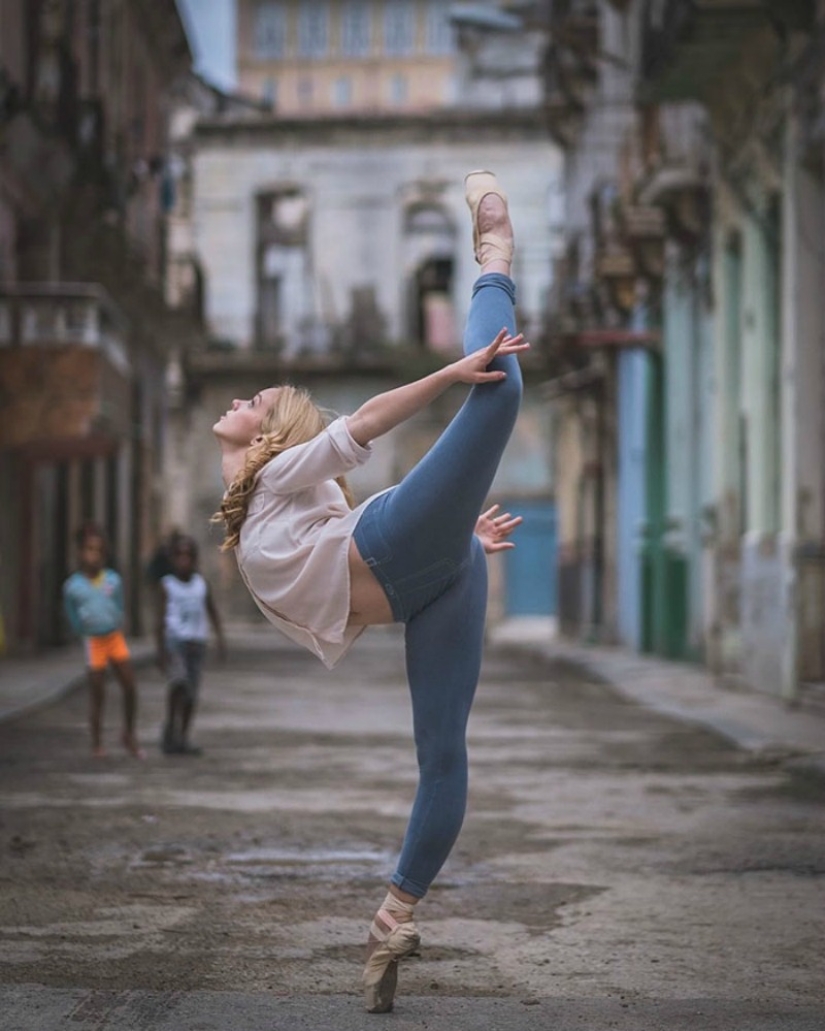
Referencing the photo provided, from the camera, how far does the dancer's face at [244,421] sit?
5.59m

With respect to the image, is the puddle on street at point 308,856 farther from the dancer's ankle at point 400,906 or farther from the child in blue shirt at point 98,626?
the child in blue shirt at point 98,626

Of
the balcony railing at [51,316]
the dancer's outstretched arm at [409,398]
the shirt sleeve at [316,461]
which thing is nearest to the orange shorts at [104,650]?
the shirt sleeve at [316,461]

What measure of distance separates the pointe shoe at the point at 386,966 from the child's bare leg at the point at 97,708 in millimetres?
7956

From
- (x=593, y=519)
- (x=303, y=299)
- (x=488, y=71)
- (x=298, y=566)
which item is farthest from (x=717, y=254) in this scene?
(x=488, y=71)

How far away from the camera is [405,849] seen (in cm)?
545

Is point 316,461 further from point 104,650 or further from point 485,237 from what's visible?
point 104,650

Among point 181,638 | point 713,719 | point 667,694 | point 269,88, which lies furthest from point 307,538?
point 269,88

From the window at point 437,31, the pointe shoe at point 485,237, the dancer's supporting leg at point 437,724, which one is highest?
the window at point 437,31

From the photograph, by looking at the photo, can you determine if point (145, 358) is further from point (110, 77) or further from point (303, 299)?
point (303, 299)

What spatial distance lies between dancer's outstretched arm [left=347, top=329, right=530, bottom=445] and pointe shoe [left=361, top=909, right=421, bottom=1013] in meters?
1.24

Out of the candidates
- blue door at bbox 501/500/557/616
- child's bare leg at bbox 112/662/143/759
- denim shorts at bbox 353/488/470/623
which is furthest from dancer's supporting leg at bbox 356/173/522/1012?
blue door at bbox 501/500/557/616

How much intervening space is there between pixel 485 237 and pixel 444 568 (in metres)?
0.87

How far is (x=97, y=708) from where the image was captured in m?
13.4

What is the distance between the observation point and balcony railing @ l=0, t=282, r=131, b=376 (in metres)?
24.3
